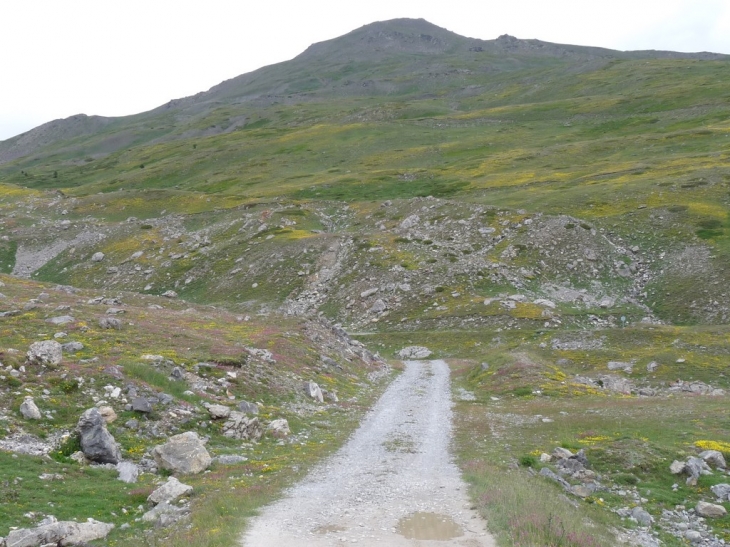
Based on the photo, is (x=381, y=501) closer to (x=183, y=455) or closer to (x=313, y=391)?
(x=183, y=455)

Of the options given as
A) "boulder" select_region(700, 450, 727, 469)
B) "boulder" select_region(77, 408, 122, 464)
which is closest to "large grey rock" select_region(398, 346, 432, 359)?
"boulder" select_region(700, 450, 727, 469)

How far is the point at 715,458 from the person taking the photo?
73.1 feet

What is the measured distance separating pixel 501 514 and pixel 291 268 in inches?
2836

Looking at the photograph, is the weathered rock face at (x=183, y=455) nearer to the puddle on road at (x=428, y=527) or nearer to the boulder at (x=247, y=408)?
the boulder at (x=247, y=408)

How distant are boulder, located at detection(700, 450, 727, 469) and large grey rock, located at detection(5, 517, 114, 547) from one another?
74.6 feet

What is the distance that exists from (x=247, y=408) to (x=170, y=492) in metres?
11.4

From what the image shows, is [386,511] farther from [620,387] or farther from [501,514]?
[620,387]

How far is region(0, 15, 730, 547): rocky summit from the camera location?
18172mm

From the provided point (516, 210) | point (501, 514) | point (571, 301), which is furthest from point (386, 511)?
point (516, 210)

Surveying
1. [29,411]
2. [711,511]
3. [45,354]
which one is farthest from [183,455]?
[711,511]

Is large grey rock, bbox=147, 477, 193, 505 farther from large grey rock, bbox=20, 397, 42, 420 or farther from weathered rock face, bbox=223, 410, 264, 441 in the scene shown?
large grey rock, bbox=20, 397, 42, 420

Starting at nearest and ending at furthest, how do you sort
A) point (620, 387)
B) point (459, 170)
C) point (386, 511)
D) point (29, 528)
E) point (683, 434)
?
point (29, 528) < point (386, 511) < point (683, 434) < point (620, 387) < point (459, 170)

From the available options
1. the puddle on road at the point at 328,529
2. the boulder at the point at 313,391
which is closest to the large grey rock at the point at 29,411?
the puddle on road at the point at 328,529

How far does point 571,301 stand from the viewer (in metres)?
67.2
